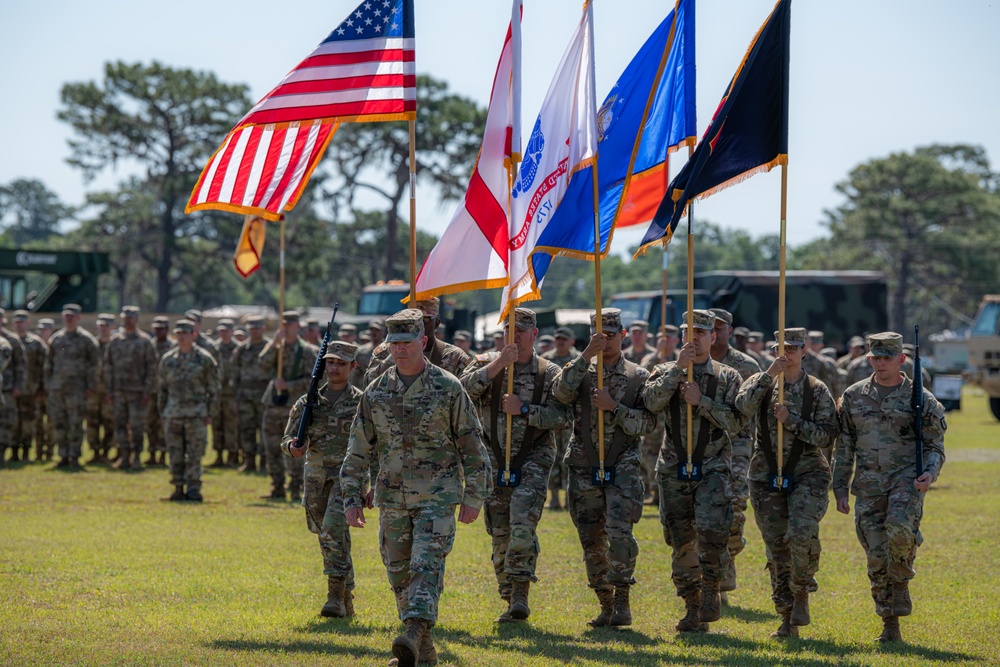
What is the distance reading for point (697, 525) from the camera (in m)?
9.35

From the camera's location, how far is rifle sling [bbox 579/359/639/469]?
31.2ft

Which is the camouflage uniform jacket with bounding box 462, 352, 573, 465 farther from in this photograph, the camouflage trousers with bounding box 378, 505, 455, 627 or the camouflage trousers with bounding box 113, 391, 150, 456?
the camouflage trousers with bounding box 113, 391, 150, 456

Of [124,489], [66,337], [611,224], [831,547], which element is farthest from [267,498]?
[611,224]

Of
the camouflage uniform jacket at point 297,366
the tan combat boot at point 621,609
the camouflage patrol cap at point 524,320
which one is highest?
the camouflage patrol cap at point 524,320

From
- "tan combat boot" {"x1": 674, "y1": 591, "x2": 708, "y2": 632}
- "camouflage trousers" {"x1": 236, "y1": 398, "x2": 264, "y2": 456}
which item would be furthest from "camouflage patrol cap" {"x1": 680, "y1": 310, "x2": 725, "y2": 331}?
"camouflage trousers" {"x1": 236, "y1": 398, "x2": 264, "y2": 456}

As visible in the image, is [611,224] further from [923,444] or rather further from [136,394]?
[136,394]

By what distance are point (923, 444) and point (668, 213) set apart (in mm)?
2527

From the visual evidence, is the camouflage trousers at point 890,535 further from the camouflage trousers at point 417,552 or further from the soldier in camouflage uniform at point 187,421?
the soldier in camouflage uniform at point 187,421

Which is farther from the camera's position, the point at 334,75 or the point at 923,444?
the point at 334,75

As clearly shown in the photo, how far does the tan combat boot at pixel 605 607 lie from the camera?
30.9 feet

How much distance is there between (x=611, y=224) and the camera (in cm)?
974

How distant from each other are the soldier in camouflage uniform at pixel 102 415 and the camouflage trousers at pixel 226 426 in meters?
1.61

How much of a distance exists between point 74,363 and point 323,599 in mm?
10831

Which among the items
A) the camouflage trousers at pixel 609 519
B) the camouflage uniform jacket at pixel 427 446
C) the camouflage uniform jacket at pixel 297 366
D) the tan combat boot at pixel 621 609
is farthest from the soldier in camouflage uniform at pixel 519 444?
the camouflage uniform jacket at pixel 297 366
